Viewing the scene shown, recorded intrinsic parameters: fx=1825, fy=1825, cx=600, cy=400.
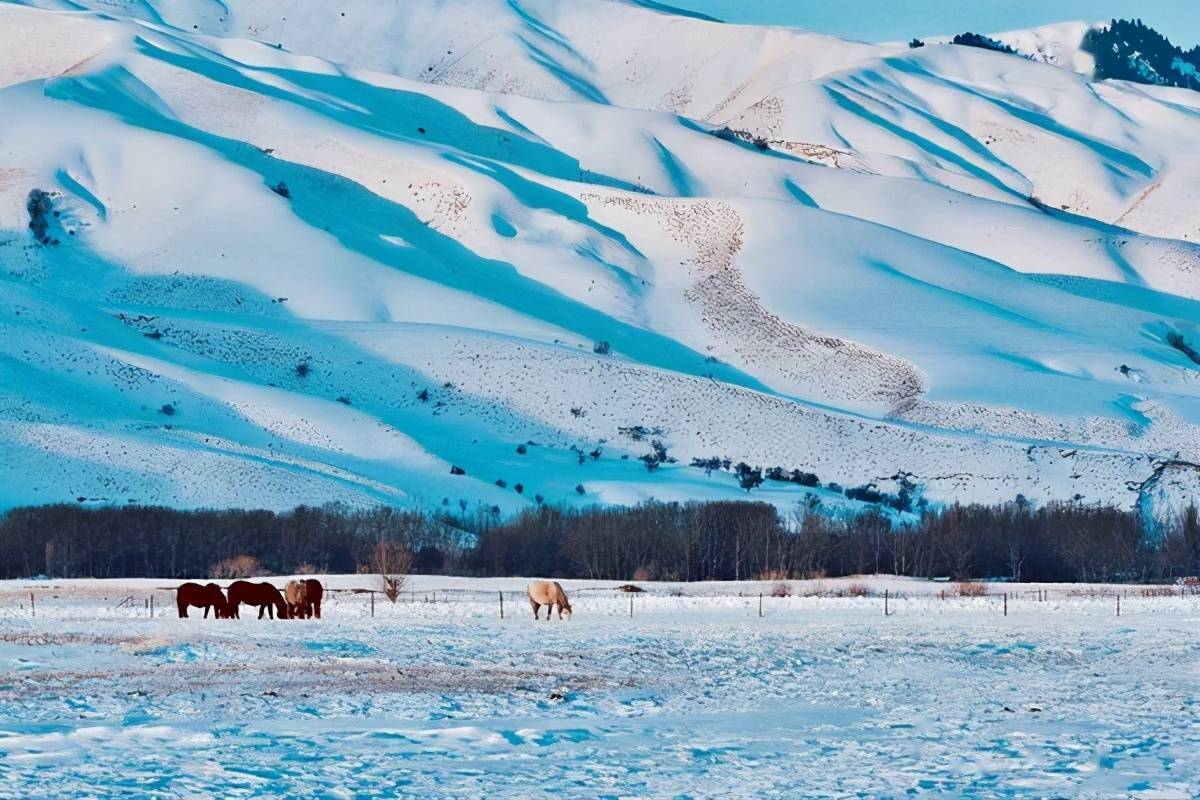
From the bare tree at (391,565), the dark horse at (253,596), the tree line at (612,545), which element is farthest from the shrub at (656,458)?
the dark horse at (253,596)

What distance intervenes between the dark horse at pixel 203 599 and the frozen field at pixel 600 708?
7.71 feet

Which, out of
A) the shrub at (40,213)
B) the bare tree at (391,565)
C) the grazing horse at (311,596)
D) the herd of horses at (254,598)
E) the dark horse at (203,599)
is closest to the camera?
the herd of horses at (254,598)

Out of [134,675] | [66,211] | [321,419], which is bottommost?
[134,675]

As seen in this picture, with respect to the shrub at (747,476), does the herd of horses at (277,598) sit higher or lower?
lower

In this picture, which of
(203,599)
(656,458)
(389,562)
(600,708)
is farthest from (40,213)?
(600,708)

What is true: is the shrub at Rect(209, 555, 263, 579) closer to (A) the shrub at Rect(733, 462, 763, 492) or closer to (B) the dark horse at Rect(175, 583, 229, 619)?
(B) the dark horse at Rect(175, 583, 229, 619)

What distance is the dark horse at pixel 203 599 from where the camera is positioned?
44.6 metres

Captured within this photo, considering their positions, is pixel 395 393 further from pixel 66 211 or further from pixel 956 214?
pixel 956 214

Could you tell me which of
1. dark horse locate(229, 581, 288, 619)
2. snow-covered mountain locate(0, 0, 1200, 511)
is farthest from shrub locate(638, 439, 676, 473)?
dark horse locate(229, 581, 288, 619)

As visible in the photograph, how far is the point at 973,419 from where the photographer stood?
126 metres

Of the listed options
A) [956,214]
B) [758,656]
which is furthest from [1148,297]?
[758,656]

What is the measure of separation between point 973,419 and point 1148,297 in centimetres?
5862

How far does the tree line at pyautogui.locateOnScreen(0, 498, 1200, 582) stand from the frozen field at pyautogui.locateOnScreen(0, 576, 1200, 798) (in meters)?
40.5

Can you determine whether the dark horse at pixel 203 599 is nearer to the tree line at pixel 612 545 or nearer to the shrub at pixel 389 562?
the shrub at pixel 389 562
